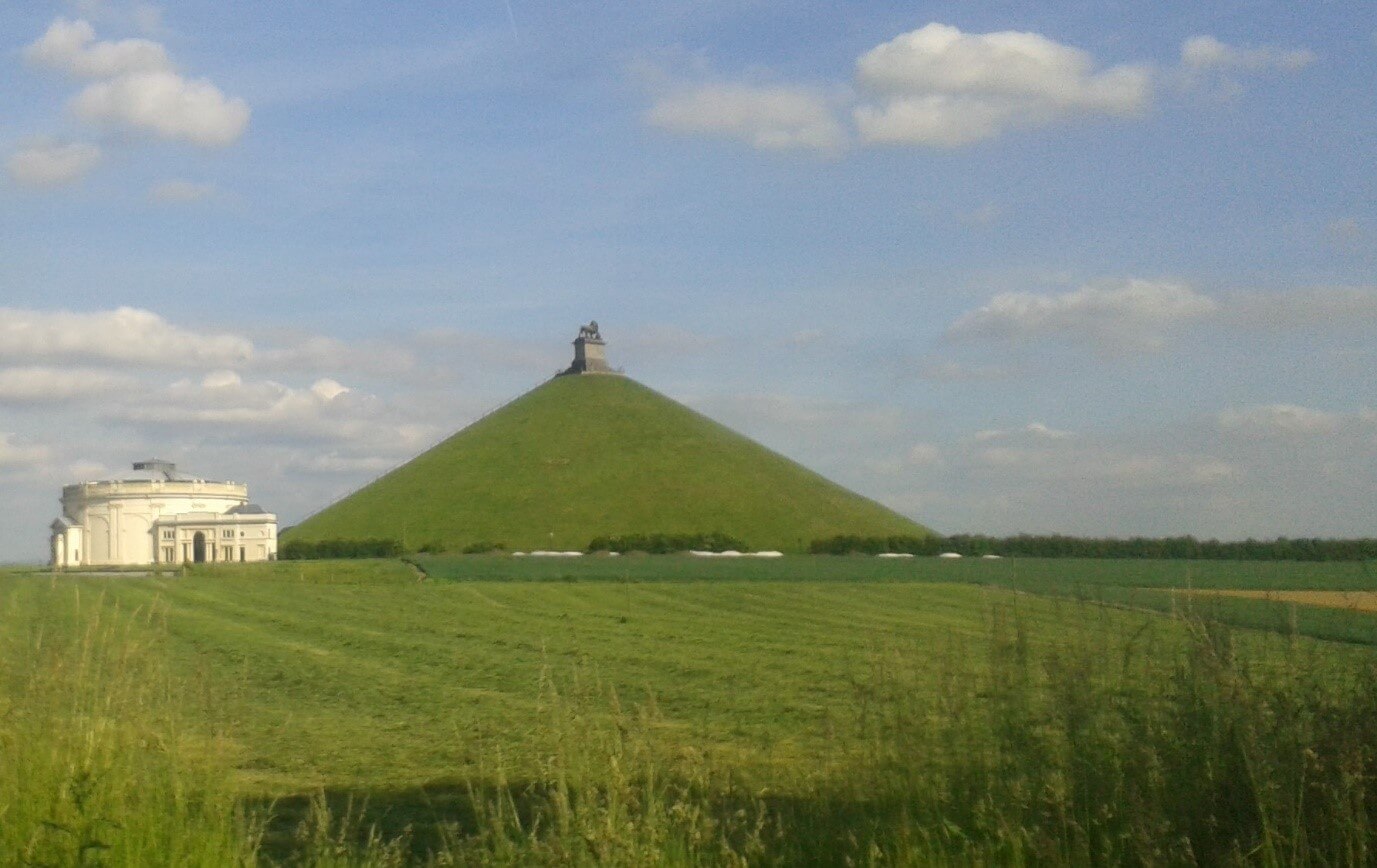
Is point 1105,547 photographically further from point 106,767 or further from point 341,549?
point 106,767

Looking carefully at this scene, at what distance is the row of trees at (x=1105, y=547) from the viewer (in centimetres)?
8162

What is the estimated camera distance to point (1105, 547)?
89.1 metres

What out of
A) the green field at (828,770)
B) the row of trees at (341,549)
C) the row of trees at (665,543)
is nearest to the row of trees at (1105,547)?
the row of trees at (665,543)

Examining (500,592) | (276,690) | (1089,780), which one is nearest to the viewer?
(1089,780)

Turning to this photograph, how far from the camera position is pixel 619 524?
344 feet

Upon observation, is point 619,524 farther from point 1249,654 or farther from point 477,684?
point 1249,654

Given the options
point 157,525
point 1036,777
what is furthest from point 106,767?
point 157,525

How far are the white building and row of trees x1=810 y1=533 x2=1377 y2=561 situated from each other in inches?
1717

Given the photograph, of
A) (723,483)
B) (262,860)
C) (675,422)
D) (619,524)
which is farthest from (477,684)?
(675,422)

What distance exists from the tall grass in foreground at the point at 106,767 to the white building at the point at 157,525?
95.5 meters

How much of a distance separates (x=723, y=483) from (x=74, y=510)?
53623mm

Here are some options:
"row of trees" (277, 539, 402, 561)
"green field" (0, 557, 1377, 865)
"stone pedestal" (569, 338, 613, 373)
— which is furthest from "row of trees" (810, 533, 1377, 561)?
"green field" (0, 557, 1377, 865)

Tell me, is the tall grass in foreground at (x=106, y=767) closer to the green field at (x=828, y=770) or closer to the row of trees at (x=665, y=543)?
the green field at (x=828, y=770)

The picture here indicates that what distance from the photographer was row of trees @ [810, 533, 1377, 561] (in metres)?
81.6
